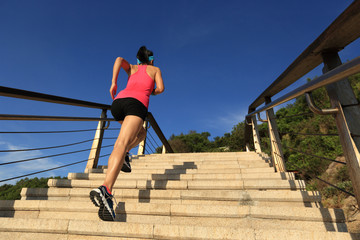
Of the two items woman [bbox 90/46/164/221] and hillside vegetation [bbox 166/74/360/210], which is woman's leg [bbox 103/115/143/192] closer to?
woman [bbox 90/46/164/221]

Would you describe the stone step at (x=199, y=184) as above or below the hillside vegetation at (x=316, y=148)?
below

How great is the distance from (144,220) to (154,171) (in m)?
1.47

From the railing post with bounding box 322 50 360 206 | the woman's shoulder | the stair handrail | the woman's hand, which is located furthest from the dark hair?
the railing post with bounding box 322 50 360 206

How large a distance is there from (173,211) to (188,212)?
0.50 feet

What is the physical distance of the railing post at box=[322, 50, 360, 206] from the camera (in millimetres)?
1242

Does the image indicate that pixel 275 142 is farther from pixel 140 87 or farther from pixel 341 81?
pixel 140 87

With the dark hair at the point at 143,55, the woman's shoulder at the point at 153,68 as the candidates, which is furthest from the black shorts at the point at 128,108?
the dark hair at the point at 143,55

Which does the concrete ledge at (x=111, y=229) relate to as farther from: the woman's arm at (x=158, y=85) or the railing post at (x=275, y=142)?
the railing post at (x=275, y=142)

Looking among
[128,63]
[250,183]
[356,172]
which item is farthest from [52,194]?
[356,172]

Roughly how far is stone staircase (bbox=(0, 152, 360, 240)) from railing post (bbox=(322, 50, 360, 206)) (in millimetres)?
456

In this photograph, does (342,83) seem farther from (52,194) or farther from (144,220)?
(52,194)

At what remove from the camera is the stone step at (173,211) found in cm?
172

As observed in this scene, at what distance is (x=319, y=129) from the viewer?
1789cm

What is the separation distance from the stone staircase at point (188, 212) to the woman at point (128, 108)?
0.82ft
